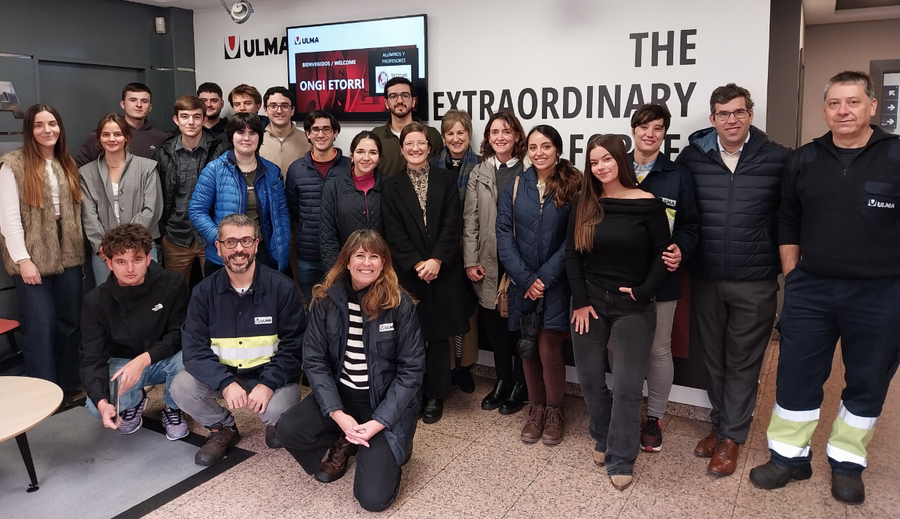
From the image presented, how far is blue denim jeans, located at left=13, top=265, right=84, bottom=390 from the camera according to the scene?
382 cm

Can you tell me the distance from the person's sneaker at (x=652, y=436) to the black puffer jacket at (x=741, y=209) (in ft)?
2.66

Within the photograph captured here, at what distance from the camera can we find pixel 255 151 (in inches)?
155

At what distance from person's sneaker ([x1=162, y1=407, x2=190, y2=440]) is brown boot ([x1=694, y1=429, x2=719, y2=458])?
2682 mm

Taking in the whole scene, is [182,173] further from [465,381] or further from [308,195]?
[465,381]

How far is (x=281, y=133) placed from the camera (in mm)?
4559

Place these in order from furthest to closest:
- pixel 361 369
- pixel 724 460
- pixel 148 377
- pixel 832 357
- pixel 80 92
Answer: pixel 80 92
pixel 148 377
pixel 724 460
pixel 361 369
pixel 832 357

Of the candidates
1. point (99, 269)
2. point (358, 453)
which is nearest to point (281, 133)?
point (99, 269)

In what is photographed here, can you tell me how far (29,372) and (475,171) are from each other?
2.97 meters

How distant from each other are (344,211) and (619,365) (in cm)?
169

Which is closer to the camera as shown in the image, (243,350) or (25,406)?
(25,406)

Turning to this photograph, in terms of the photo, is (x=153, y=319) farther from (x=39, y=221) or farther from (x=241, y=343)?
(x=39, y=221)

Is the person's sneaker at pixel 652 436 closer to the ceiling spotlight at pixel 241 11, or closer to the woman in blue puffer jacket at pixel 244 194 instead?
the woman in blue puffer jacket at pixel 244 194

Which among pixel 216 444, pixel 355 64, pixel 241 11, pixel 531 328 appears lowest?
pixel 216 444

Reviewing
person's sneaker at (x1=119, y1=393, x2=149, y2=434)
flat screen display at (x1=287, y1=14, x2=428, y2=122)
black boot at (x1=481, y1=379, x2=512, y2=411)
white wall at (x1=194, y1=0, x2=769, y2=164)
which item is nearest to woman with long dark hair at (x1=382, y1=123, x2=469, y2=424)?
black boot at (x1=481, y1=379, x2=512, y2=411)
